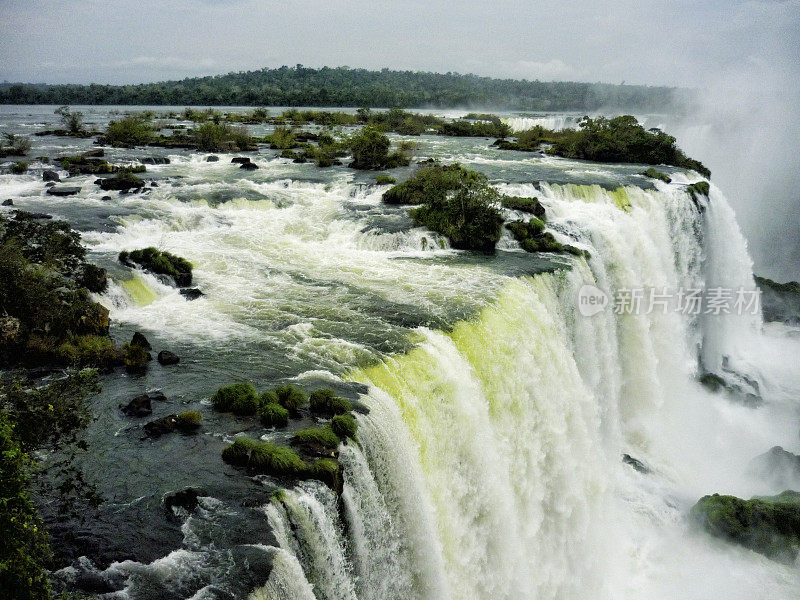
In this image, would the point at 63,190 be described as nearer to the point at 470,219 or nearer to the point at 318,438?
the point at 470,219

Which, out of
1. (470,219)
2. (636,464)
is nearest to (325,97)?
(470,219)

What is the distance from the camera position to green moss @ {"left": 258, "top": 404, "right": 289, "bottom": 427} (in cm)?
960

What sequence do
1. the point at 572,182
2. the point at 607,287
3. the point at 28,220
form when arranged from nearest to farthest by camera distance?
1. the point at 28,220
2. the point at 607,287
3. the point at 572,182

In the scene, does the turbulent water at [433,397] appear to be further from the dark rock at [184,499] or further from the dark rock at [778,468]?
the dark rock at [778,468]

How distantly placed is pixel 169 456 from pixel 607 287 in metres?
16.4

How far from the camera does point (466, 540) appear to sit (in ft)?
36.2

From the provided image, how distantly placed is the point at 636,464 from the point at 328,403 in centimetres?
1332

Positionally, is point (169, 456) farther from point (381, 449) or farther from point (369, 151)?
point (369, 151)

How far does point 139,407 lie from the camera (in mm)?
10109

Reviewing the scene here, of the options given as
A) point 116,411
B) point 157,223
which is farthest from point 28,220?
point 116,411

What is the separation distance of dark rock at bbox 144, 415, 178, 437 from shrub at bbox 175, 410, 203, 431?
7cm

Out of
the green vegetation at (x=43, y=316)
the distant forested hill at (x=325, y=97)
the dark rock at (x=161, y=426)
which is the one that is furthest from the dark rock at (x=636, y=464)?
the distant forested hill at (x=325, y=97)

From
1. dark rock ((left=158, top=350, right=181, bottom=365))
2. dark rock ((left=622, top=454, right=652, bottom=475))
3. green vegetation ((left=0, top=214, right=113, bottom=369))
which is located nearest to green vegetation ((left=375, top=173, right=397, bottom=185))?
dark rock ((left=622, top=454, right=652, bottom=475))

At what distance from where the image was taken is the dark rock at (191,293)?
15414mm
